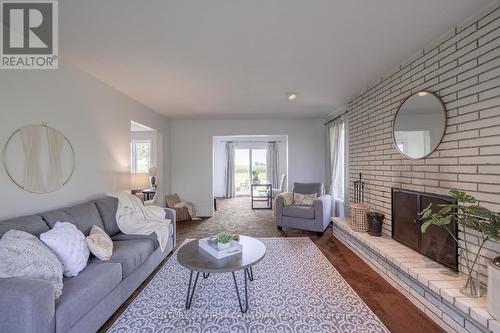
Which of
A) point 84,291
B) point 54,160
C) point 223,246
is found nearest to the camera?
point 84,291

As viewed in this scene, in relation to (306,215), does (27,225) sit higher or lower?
higher

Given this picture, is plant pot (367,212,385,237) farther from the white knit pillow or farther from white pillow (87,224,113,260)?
white pillow (87,224,113,260)

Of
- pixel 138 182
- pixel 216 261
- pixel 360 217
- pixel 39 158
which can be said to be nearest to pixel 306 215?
pixel 360 217

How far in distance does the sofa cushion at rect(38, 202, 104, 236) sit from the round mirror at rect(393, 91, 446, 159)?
3409 mm

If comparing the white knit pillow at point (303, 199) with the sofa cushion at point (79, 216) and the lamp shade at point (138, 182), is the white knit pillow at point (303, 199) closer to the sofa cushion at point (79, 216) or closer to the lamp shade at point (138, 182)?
the lamp shade at point (138, 182)

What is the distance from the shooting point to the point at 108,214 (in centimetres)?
271

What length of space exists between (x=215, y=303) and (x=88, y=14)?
2561 mm

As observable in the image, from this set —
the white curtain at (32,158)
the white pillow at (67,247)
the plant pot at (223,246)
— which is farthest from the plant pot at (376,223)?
the white curtain at (32,158)

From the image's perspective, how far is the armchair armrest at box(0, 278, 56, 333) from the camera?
1194 mm

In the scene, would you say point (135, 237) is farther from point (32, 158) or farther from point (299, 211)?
point (299, 211)

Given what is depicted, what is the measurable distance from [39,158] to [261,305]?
2514 mm

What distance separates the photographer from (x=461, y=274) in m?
1.90

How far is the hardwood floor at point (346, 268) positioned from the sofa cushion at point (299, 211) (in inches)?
13.6

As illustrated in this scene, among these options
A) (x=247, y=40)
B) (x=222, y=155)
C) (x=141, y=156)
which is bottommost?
(x=141, y=156)
